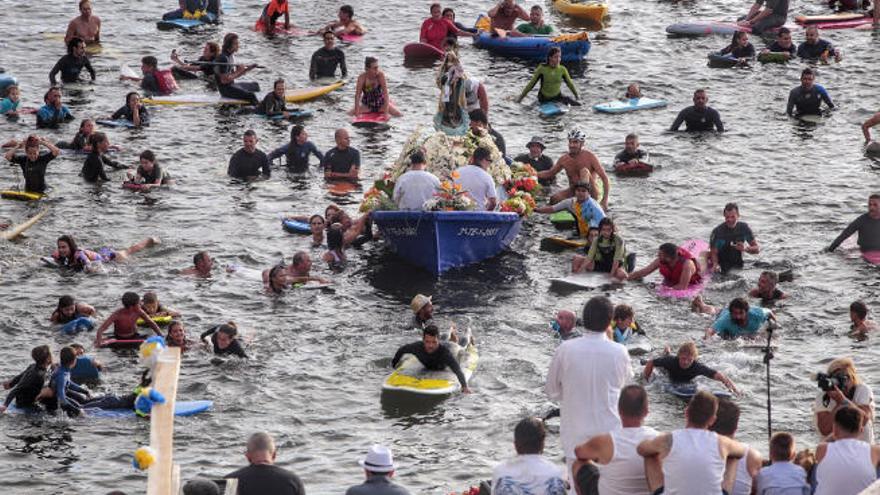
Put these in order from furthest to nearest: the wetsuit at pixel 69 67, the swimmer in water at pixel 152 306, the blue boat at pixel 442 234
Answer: the wetsuit at pixel 69 67
the blue boat at pixel 442 234
the swimmer in water at pixel 152 306

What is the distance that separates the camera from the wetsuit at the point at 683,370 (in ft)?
69.6

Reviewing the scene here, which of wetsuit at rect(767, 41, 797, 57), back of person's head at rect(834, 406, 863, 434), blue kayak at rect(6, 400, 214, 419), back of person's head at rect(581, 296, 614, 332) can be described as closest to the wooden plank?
back of person's head at rect(581, 296, 614, 332)

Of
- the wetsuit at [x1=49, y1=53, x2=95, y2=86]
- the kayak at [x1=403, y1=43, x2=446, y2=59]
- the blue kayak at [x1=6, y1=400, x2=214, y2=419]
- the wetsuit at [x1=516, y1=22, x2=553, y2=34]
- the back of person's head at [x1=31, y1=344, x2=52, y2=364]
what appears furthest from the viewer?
the wetsuit at [x1=516, y1=22, x2=553, y2=34]

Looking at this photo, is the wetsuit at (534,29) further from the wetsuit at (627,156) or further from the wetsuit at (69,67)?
the wetsuit at (69,67)

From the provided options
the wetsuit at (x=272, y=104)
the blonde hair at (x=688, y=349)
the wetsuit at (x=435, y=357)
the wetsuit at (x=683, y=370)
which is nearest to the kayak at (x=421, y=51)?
the wetsuit at (x=272, y=104)

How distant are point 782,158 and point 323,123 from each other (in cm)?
935

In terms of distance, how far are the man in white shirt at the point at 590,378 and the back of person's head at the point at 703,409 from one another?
1.21 m

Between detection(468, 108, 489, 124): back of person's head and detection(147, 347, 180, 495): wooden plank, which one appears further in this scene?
detection(468, 108, 489, 124): back of person's head

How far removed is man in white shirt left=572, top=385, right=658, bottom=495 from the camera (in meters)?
13.2

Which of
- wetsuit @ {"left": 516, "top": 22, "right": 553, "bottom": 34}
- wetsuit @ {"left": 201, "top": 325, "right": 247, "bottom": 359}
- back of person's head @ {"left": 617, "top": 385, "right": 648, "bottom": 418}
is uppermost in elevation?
back of person's head @ {"left": 617, "top": 385, "right": 648, "bottom": 418}

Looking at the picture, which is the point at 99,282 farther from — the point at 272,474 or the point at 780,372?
the point at 272,474

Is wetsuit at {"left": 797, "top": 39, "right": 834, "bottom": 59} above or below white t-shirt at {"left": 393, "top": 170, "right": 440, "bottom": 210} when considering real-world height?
above

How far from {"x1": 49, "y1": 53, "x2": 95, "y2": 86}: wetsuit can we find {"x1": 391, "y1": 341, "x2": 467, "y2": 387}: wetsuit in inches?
686

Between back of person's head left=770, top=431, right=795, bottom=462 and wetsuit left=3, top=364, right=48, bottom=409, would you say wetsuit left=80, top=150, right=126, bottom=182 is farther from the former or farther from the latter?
back of person's head left=770, top=431, right=795, bottom=462
